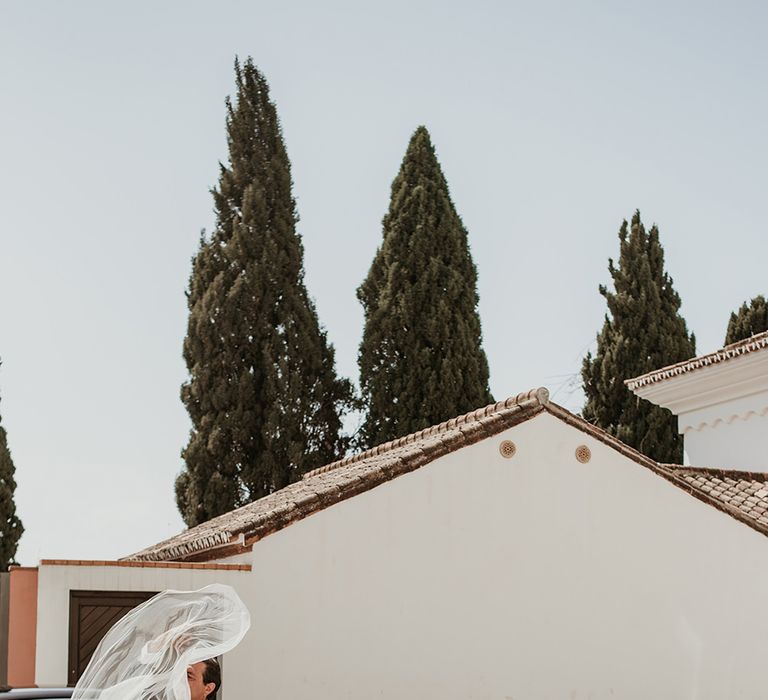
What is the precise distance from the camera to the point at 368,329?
29.4 metres

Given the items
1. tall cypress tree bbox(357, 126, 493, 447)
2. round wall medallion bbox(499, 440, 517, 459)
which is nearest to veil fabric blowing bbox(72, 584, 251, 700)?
round wall medallion bbox(499, 440, 517, 459)

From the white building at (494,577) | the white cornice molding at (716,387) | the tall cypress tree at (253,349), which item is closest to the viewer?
the white building at (494,577)

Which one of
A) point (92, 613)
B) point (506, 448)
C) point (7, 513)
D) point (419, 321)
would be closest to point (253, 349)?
point (419, 321)

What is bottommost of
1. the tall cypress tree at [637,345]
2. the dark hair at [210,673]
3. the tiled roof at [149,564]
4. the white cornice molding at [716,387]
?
the dark hair at [210,673]

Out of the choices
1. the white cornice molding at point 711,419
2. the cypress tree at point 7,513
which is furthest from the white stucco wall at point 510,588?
the cypress tree at point 7,513

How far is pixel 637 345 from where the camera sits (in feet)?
96.3

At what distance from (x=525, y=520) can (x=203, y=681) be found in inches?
334

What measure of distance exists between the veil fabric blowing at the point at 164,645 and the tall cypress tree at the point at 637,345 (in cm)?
2349

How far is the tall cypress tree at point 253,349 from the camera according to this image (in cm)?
2702

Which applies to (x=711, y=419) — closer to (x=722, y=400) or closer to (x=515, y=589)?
(x=722, y=400)

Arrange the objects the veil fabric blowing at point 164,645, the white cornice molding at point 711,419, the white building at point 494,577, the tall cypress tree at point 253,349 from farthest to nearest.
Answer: the tall cypress tree at point 253,349, the white cornice molding at point 711,419, the white building at point 494,577, the veil fabric blowing at point 164,645

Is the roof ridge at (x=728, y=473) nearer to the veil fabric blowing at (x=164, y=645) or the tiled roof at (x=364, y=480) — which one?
the tiled roof at (x=364, y=480)

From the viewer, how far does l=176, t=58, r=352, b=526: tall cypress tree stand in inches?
1064

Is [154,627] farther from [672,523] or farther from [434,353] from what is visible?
[434,353]
